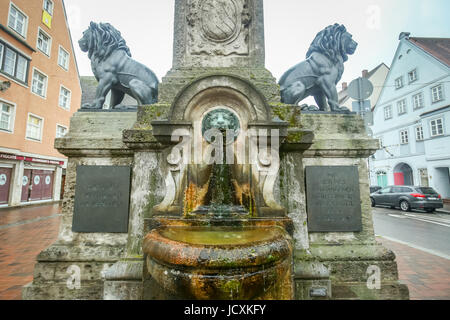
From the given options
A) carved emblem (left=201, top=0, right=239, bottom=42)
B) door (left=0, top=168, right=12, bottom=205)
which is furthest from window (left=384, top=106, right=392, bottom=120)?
door (left=0, top=168, right=12, bottom=205)

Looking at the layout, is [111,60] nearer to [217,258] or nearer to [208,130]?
[208,130]

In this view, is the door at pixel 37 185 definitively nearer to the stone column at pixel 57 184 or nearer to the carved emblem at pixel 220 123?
the stone column at pixel 57 184

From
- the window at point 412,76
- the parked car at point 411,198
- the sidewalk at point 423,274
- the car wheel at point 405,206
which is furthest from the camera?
the window at point 412,76

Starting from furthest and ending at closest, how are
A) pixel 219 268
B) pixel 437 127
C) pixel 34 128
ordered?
1. pixel 437 127
2. pixel 34 128
3. pixel 219 268

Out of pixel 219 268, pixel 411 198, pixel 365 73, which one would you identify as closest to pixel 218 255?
pixel 219 268

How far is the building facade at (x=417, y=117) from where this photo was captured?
16.8 m

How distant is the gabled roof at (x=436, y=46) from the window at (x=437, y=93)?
5.17ft

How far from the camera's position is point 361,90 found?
4105 mm

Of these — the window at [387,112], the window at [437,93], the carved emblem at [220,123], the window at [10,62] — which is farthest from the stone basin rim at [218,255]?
the window at [387,112]

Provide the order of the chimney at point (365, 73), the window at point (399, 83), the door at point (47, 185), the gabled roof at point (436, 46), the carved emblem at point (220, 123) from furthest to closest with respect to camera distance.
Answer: the chimney at point (365, 73) → the window at point (399, 83) → the gabled roof at point (436, 46) → the door at point (47, 185) → the carved emblem at point (220, 123)

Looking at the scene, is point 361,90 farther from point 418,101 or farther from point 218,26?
point 418,101

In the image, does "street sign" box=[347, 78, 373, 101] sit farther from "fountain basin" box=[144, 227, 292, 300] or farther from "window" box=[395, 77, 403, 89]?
"window" box=[395, 77, 403, 89]

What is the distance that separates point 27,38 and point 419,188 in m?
24.0

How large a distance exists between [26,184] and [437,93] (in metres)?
28.5
